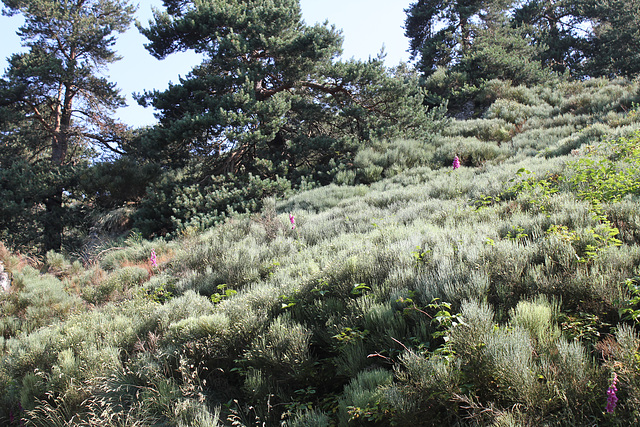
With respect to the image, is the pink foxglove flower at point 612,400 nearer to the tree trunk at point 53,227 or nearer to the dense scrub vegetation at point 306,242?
the dense scrub vegetation at point 306,242

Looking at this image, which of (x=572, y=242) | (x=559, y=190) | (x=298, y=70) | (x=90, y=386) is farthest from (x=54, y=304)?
(x=298, y=70)

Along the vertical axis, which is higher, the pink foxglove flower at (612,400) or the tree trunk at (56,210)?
the tree trunk at (56,210)

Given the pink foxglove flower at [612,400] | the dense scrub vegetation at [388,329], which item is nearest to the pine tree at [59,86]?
the dense scrub vegetation at [388,329]

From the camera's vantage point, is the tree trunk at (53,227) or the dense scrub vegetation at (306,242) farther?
the tree trunk at (53,227)

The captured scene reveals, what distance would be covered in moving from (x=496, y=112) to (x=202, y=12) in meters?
11.6

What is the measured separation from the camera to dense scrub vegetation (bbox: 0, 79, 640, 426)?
2170 millimetres

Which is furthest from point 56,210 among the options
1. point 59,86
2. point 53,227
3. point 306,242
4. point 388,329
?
point 388,329

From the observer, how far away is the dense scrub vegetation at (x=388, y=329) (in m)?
2.17

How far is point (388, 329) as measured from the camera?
2867mm

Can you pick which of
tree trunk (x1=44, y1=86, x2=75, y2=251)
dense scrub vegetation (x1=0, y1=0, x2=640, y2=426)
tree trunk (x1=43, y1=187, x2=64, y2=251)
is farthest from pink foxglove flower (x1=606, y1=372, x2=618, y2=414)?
tree trunk (x1=43, y1=187, x2=64, y2=251)

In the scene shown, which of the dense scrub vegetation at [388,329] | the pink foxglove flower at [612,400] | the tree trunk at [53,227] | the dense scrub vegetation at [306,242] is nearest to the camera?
the pink foxglove flower at [612,400]

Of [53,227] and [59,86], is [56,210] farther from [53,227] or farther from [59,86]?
[59,86]

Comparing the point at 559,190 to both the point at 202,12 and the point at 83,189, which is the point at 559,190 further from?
the point at 83,189

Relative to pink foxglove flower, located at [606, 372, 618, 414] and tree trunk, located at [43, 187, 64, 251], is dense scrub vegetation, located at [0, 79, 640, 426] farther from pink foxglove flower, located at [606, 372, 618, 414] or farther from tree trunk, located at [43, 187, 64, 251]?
tree trunk, located at [43, 187, 64, 251]
